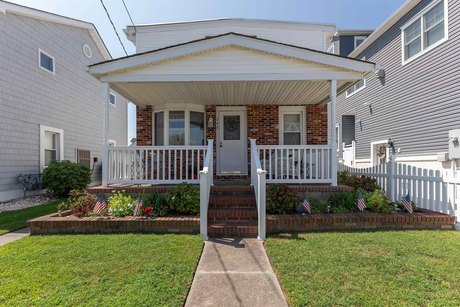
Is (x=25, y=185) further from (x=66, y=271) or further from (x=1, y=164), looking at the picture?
(x=66, y=271)

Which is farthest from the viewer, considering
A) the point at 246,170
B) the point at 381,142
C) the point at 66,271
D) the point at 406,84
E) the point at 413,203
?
the point at 381,142

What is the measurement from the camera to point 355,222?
4531 millimetres

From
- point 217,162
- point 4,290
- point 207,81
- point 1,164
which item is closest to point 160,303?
point 4,290

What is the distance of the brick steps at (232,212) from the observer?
4355mm

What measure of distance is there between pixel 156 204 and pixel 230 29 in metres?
6.52

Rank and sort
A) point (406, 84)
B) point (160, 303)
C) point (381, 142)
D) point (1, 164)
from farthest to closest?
point (381, 142) < point (406, 84) < point (1, 164) < point (160, 303)

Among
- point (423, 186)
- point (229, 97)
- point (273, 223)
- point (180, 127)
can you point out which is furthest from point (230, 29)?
point (423, 186)

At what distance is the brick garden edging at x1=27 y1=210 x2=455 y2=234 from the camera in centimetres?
442

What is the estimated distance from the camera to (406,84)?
30.2 feet

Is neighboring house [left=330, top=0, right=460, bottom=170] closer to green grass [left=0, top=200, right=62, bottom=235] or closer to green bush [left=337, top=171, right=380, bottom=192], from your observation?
green bush [left=337, top=171, right=380, bottom=192]

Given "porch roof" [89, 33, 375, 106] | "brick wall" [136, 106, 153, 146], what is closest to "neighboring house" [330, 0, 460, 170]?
"porch roof" [89, 33, 375, 106]

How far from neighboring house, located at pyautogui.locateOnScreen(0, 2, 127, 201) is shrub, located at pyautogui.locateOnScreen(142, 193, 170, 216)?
4552 millimetres

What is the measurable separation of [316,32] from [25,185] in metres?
10.8

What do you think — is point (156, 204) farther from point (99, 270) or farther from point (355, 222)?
point (355, 222)
